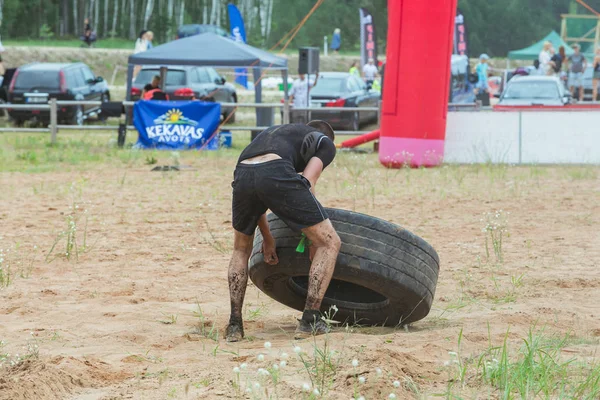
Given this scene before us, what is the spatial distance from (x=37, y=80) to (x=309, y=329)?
2196cm

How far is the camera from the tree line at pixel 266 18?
5569cm

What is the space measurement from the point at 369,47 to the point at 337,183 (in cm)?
2566

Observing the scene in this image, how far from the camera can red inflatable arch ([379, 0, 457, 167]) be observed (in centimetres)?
1573

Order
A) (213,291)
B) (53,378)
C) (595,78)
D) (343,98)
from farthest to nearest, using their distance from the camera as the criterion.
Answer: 1. (595,78)
2. (343,98)
3. (213,291)
4. (53,378)

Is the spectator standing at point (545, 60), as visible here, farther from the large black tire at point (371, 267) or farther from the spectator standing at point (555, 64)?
the large black tire at point (371, 267)

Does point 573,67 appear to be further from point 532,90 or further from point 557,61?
point 532,90

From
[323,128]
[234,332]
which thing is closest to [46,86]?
[323,128]

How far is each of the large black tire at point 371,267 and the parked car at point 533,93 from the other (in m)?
17.9

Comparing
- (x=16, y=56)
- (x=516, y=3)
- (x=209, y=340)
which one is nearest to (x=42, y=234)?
(x=209, y=340)

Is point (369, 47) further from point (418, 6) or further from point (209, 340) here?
point (209, 340)

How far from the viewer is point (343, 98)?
25.8 m

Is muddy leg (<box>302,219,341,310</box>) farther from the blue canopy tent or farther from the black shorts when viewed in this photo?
the blue canopy tent

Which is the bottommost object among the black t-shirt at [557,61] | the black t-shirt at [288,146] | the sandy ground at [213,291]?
the sandy ground at [213,291]

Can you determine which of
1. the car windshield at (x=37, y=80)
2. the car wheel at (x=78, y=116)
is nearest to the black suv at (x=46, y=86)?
the car windshield at (x=37, y=80)
